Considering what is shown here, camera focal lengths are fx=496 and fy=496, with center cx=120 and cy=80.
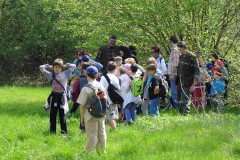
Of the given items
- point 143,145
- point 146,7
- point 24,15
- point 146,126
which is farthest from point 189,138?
point 24,15

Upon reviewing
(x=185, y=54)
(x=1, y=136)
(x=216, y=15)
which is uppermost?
(x=216, y=15)

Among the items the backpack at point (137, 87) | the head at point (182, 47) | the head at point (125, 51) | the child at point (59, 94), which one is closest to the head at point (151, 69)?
the backpack at point (137, 87)

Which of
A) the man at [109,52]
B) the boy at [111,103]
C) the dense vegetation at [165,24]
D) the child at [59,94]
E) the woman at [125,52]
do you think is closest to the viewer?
the child at [59,94]

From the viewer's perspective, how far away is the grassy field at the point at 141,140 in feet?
26.7

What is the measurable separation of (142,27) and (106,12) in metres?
1.65

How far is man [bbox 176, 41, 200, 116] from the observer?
39.7ft

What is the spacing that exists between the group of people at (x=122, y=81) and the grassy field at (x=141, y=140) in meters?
0.41

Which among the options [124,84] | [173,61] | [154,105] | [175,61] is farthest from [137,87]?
[173,61]

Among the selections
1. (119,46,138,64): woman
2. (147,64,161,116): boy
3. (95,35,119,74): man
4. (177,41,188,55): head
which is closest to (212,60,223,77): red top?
(177,41,188,55): head

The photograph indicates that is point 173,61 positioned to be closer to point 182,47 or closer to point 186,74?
point 186,74

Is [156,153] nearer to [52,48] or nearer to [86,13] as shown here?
[86,13]

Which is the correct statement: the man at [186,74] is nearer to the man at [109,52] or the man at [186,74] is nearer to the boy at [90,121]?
the man at [109,52]

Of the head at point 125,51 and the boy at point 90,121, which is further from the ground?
the head at point 125,51

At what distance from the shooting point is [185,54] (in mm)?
12203
